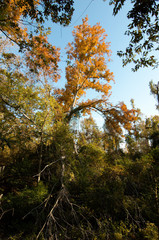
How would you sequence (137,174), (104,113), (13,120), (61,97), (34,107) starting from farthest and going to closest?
(61,97) → (104,113) → (137,174) → (34,107) → (13,120)

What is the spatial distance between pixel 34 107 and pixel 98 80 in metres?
Answer: 6.24

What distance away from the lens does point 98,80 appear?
372 inches

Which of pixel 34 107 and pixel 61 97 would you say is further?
pixel 61 97

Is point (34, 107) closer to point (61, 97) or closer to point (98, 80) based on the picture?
point (61, 97)

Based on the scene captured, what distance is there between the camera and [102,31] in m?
9.69

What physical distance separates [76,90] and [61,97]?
4.36 ft

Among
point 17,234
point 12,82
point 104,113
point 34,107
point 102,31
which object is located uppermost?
point 102,31

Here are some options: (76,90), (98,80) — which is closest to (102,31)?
(98,80)

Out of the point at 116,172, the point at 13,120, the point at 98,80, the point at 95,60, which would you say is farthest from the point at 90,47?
the point at 116,172

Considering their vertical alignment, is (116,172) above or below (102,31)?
below

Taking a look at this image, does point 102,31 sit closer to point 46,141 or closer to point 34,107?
point 34,107

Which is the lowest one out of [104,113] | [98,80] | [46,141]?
[46,141]

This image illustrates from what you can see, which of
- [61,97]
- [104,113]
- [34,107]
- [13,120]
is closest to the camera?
[13,120]

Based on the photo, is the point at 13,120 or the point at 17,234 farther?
the point at 13,120
